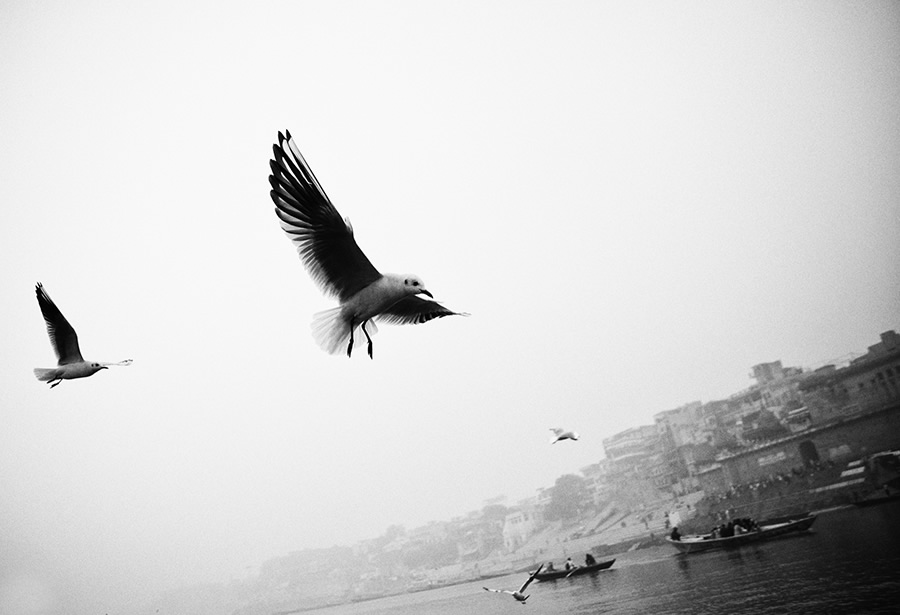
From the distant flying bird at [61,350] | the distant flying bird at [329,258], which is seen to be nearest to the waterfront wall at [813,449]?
the distant flying bird at [329,258]

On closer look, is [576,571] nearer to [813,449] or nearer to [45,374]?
[813,449]

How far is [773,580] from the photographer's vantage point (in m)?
15.6

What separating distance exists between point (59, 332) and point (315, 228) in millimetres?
4541

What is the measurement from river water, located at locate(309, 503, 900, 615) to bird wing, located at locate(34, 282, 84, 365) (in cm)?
1398

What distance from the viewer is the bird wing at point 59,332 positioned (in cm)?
644

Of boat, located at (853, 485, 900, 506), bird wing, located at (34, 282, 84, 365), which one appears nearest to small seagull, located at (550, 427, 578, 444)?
bird wing, located at (34, 282, 84, 365)

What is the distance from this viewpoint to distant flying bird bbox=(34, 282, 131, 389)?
615 cm

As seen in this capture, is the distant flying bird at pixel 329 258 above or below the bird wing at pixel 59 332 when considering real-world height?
below

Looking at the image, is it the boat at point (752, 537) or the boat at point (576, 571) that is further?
the boat at point (576, 571)

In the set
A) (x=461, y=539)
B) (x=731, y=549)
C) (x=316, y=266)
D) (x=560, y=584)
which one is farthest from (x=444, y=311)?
(x=461, y=539)

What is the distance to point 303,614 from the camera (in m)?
77.4

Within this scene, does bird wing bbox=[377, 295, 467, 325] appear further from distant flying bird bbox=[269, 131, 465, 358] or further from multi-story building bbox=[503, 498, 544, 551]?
multi-story building bbox=[503, 498, 544, 551]

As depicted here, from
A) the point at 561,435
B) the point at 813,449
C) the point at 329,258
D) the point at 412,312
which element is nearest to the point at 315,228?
the point at 329,258

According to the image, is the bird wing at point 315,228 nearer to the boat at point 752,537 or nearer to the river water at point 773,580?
the river water at point 773,580
